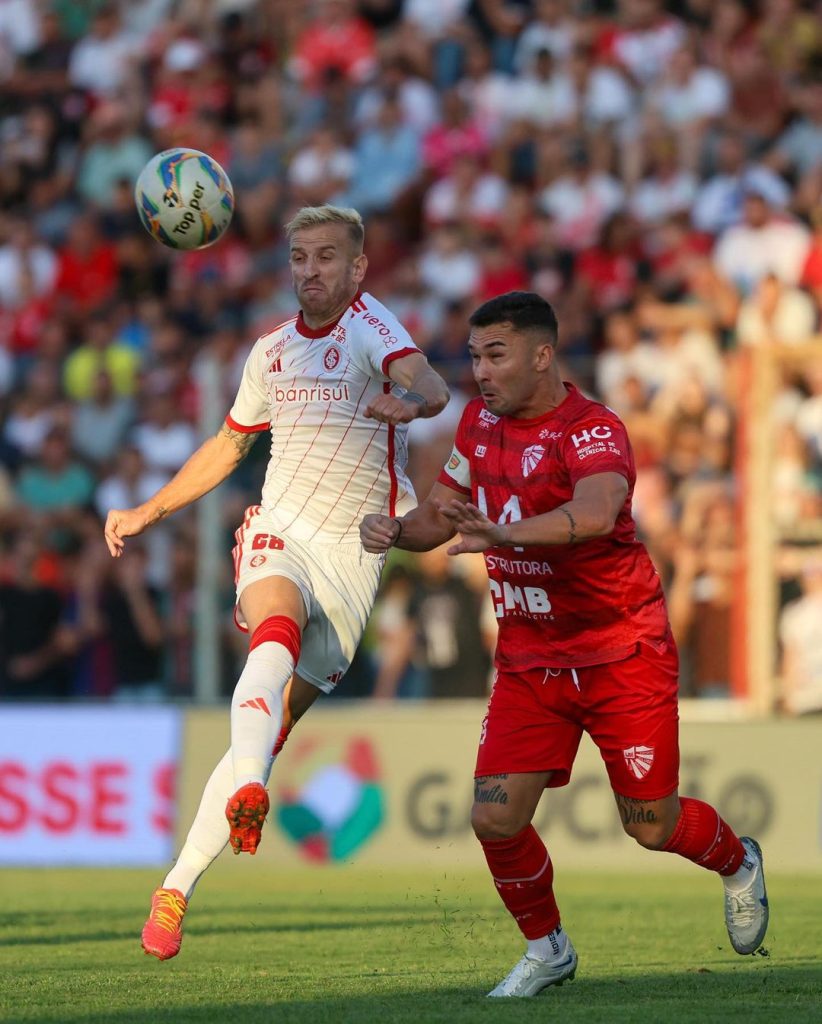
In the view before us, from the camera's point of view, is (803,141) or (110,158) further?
(110,158)

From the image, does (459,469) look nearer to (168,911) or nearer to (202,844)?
(202,844)

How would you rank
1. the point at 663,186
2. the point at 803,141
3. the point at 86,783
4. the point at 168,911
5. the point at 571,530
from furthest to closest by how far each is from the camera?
the point at 663,186, the point at 803,141, the point at 86,783, the point at 168,911, the point at 571,530

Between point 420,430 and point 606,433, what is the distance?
8.12 m

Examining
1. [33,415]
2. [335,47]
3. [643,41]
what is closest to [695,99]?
[643,41]

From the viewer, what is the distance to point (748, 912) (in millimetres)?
7562

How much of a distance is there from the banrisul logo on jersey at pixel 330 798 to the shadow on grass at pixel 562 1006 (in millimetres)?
6257

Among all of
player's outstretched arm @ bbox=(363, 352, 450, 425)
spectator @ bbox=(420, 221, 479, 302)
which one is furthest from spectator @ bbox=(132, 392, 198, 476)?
player's outstretched arm @ bbox=(363, 352, 450, 425)

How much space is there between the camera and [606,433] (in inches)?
269

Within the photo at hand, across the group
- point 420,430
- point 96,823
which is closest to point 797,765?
point 420,430

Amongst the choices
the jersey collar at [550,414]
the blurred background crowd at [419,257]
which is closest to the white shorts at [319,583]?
the jersey collar at [550,414]

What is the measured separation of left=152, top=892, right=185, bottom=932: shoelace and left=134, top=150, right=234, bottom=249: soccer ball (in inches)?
112

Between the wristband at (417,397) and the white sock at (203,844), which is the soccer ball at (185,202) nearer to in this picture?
the wristband at (417,397)

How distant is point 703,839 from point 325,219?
2898mm

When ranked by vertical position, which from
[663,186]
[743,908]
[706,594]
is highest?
[663,186]
